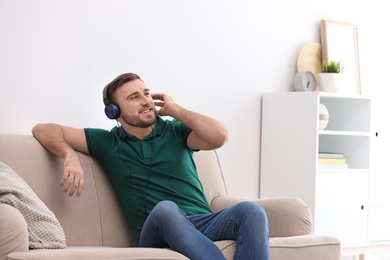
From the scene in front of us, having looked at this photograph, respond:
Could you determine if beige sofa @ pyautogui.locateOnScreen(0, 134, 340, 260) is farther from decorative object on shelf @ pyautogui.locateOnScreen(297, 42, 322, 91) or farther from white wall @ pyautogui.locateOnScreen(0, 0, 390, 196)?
decorative object on shelf @ pyautogui.locateOnScreen(297, 42, 322, 91)

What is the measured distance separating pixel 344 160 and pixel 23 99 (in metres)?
2.05

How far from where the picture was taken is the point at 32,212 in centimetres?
271

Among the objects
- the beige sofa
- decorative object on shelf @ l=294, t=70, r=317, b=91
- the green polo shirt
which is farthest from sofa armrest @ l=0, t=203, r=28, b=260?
decorative object on shelf @ l=294, t=70, r=317, b=91

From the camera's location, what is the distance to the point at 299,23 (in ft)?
15.9

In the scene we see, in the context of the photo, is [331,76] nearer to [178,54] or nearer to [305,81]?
[305,81]

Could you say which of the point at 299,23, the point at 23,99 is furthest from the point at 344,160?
the point at 23,99

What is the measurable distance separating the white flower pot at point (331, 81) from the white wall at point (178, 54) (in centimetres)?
22

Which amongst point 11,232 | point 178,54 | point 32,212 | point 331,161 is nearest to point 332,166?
point 331,161

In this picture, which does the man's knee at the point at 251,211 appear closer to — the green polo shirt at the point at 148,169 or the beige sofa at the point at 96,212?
the beige sofa at the point at 96,212

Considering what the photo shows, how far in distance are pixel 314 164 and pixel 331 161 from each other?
0.82ft

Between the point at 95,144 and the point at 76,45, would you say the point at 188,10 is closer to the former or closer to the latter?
the point at 76,45

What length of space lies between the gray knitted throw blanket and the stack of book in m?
2.12

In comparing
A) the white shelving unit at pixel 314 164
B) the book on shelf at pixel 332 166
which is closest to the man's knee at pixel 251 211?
the white shelving unit at pixel 314 164

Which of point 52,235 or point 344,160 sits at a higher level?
point 344,160
